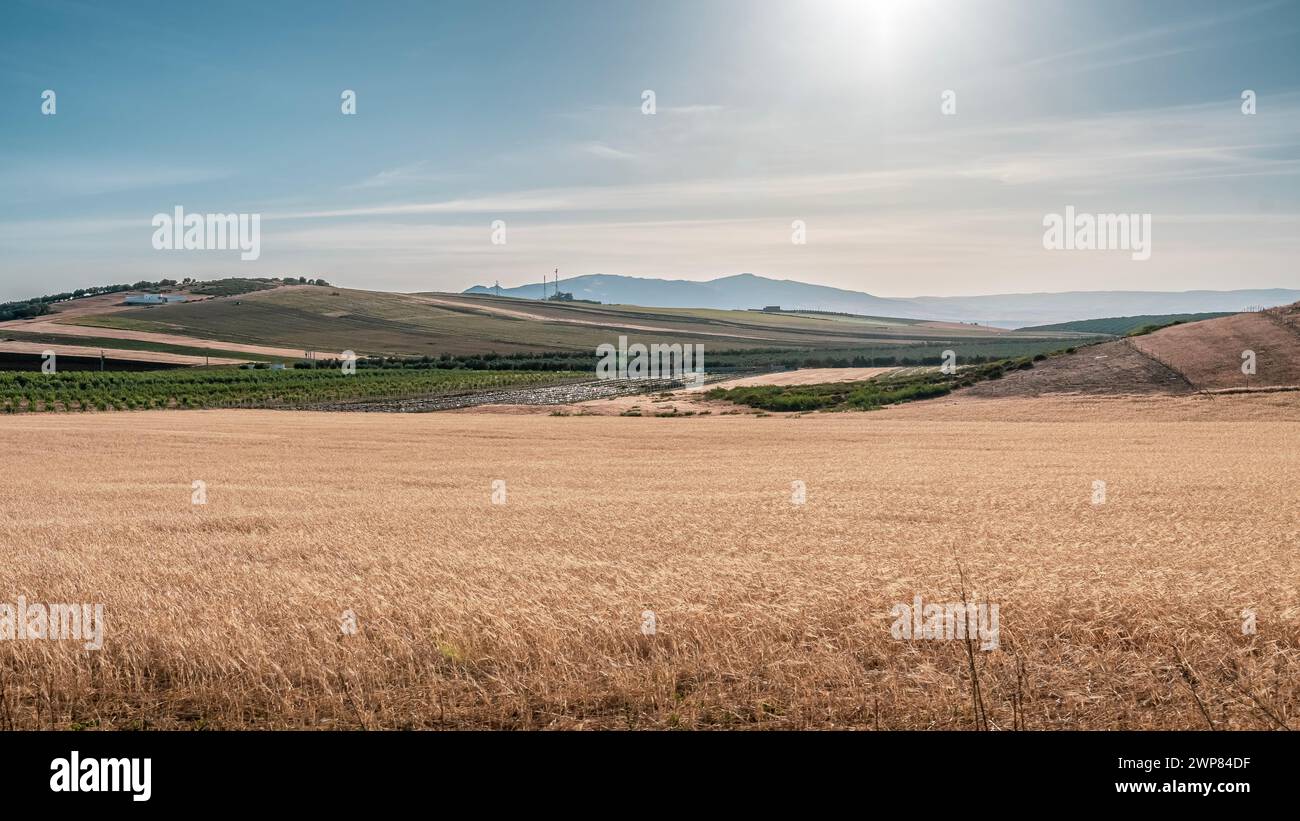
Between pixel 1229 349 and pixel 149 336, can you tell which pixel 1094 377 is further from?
pixel 149 336

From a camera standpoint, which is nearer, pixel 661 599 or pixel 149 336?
pixel 661 599

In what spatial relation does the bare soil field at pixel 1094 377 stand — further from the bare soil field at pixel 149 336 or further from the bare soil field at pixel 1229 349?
the bare soil field at pixel 149 336

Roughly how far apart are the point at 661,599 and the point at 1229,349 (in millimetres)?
78249

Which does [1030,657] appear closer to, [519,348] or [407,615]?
[407,615]

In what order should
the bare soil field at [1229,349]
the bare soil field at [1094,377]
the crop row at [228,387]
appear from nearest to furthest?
the bare soil field at [1229,349] < the bare soil field at [1094,377] < the crop row at [228,387]

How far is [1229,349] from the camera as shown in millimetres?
73062

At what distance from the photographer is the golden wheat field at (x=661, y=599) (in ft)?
24.2

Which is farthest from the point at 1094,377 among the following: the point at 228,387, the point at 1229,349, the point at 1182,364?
the point at 228,387

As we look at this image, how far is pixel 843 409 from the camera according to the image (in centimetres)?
7206

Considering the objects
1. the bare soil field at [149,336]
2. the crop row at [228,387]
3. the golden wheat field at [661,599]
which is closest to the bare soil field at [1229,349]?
the golden wheat field at [661,599]

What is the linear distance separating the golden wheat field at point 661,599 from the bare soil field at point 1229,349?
153 ft

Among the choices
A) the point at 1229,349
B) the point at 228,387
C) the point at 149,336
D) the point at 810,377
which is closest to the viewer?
the point at 1229,349
